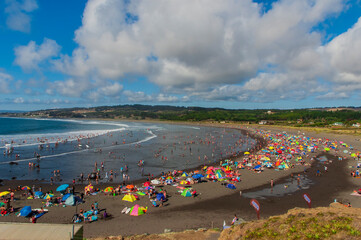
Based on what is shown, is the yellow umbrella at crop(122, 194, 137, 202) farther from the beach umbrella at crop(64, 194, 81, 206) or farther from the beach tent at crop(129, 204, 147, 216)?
the beach umbrella at crop(64, 194, 81, 206)

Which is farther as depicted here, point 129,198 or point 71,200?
point 129,198

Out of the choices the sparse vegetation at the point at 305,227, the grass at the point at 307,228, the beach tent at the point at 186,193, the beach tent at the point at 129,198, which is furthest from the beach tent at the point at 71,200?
the grass at the point at 307,228

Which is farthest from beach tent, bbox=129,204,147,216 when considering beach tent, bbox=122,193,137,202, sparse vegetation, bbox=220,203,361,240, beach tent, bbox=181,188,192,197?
sparse vegetation, bbox=220,203,361,240

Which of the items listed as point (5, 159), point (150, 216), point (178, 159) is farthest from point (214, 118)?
point (150, 216)

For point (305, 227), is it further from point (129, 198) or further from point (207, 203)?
point (129, 198)

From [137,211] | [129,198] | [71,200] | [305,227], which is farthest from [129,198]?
[305,227]

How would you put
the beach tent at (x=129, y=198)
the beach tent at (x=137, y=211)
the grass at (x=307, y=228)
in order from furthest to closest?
1. the beach tent at (x=129, y=198)
2. the beach tent at (x=137, y=211)
3. the grass at (x=307, y=228)

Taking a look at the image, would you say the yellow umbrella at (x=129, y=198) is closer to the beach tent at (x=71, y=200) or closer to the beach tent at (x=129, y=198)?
the beach tent at (x=129, y=198)

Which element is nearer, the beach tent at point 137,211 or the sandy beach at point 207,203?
the sandy beach at point 207,203

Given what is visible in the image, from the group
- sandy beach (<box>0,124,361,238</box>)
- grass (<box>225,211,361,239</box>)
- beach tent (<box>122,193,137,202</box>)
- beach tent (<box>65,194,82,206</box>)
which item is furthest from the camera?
beach tent (<box>122,193,137,202</box>)
